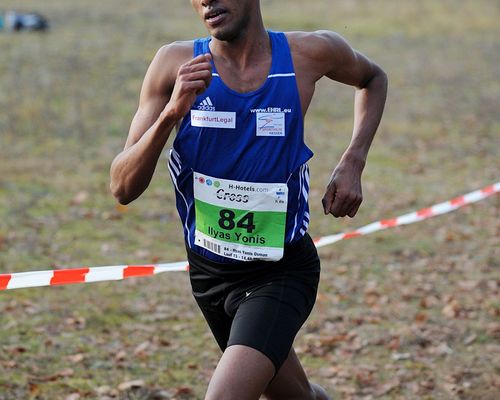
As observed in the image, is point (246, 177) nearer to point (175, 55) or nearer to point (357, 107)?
point (175, 55)

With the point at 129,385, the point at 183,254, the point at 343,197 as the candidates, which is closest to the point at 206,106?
the point at 343,197

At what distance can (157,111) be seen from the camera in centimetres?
351

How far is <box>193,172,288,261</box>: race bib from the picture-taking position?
3.55m

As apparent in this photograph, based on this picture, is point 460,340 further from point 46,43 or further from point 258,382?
point 46,43

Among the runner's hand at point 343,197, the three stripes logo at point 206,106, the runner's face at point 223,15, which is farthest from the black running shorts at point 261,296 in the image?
the runner's face at point 223,15

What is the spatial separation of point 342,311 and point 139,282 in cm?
170

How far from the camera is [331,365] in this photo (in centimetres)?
608

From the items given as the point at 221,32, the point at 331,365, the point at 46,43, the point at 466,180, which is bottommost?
the point at 46,43

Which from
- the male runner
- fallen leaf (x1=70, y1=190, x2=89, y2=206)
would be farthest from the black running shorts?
fallen leaf (x1=70, y1=190, x2=89, y2=206)

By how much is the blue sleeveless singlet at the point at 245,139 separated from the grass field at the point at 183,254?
2278 millimetres

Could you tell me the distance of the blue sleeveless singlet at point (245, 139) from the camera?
137 inches

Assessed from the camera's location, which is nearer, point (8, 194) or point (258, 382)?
point (258, 382)

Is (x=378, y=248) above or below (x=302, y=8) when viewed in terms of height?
above

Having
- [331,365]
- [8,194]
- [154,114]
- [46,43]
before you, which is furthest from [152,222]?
[46,43]
